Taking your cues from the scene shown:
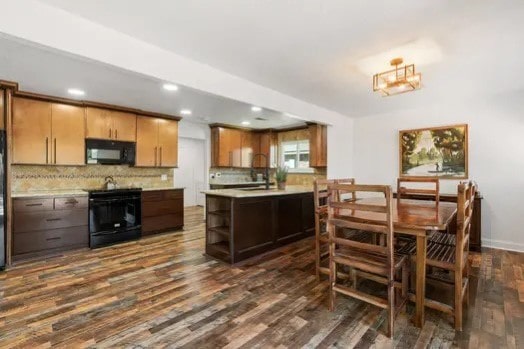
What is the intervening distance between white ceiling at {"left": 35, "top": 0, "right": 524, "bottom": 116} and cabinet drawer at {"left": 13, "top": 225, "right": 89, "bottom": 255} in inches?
117

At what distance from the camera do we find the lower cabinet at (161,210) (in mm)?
4531

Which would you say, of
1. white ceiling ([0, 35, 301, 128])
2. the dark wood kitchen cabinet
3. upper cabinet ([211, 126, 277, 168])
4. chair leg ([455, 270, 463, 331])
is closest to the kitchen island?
the dark wood kitchen cabinet

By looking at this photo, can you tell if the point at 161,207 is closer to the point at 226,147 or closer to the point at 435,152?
the point at 226,147

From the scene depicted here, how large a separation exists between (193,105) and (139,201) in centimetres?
184

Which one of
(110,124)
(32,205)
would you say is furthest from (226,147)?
(32,205)

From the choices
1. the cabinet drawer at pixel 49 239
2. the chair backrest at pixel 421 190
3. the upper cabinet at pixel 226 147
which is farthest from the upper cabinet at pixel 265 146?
the cabinet drawer at pixel 49 239

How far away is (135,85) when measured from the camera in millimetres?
3320

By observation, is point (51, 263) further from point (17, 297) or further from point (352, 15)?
point (352, 15)

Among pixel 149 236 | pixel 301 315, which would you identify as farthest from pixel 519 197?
pixel 149 236

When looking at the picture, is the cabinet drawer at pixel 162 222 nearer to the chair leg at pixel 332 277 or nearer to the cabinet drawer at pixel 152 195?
the cabinet drawer at pixel 152 195

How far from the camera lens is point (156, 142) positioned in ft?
16.2

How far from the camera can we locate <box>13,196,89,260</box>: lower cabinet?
335cm

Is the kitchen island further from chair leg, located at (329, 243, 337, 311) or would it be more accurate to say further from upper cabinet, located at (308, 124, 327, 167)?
chair leg, located at (329, 243, 337, 311)

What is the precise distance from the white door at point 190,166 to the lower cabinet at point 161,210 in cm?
170
